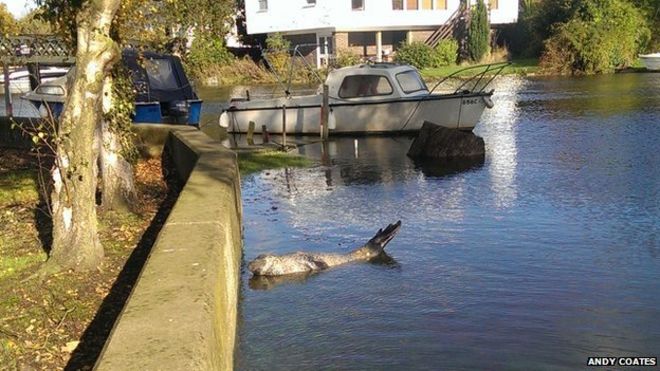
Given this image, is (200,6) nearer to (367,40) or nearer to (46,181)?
(46,181)

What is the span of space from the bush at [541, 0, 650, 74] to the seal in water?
35441mm

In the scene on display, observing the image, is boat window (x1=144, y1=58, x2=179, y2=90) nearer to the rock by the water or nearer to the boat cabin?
the boat cabin

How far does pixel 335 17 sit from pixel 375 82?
Result: 25984 millimetres

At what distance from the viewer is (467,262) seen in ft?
27.3

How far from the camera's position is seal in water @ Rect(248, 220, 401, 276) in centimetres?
810

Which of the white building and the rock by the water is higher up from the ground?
the white building

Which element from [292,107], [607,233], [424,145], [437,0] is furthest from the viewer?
[437,0]

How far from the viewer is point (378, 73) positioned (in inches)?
803

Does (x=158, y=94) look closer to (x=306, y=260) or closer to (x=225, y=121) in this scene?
(x=225, y=121)

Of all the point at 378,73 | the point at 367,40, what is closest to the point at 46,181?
the point at 378,73

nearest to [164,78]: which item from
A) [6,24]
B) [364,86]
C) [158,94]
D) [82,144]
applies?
[158,94]

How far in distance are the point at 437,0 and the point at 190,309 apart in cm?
4660

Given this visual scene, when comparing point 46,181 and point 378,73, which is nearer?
point 46,181

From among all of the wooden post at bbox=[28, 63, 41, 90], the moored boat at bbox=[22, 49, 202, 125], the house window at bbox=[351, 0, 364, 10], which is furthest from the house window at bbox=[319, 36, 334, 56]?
the moored boat at bbox=[22, 49, 202, 125]
